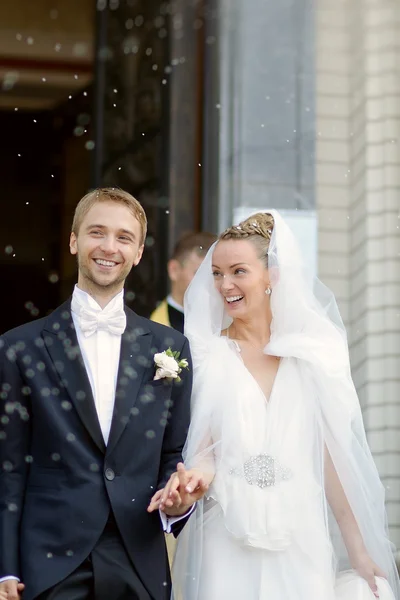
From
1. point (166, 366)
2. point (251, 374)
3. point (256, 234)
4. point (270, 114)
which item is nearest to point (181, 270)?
point (256, 234)

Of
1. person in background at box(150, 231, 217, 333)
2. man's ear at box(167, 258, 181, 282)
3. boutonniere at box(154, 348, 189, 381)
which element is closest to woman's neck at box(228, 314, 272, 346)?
boutonniere at box(154, 348, 189, 381)

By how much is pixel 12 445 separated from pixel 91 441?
250 mm

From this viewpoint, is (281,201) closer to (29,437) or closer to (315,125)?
(315,125)

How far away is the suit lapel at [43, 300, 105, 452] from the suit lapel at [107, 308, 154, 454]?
7 cm

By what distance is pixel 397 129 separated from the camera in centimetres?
755

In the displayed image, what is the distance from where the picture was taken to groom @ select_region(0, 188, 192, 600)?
11.7 ft

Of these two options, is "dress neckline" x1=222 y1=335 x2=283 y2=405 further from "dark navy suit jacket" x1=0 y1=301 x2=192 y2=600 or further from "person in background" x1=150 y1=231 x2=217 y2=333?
"person in background" x1=150 y1=231 x2=217 y2=333

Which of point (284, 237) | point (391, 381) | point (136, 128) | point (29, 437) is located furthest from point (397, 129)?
point (29, 437)

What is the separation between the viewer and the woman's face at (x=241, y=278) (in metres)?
4.23

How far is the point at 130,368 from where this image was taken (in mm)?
3785

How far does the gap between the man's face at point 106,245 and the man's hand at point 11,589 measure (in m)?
0.99

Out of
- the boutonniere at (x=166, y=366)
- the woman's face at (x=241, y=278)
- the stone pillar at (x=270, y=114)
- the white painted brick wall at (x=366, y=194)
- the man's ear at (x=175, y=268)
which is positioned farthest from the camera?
the stone pillar at (x=270, y=114)

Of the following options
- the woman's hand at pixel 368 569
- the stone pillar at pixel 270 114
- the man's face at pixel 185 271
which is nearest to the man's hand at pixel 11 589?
→ the woman's hand at pixel 368 569

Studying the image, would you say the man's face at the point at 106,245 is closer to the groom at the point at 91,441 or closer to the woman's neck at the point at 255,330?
the groom at the point at 91,441
